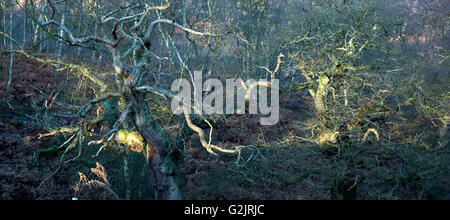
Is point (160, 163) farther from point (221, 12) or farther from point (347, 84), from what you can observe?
point (221, 12)

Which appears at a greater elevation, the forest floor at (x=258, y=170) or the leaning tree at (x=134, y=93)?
the leaning tree at (x=134, y=93)

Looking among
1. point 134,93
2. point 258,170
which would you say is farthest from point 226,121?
point 134,93

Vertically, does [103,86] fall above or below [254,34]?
below

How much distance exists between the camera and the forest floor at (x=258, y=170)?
837 cm

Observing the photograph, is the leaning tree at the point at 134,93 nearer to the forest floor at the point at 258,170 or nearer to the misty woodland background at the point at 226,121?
the misty woodland background at the point at 226,121

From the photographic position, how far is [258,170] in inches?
359

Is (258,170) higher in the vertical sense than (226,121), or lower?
lower

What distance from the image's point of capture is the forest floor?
8.37 meters

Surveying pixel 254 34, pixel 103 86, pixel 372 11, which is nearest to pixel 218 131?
pixel 254 34

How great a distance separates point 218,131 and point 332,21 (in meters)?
8.75

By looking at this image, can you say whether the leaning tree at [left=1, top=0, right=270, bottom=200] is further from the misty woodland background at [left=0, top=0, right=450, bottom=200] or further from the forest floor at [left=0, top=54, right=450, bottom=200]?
the forest floor at [left=0, top=54, right=450, bottom=200]

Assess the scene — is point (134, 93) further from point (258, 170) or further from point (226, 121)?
point (226, 121)

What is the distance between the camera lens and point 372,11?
11875mm

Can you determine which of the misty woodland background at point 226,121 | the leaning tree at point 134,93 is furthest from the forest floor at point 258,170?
the leaning tree at point 134,93
